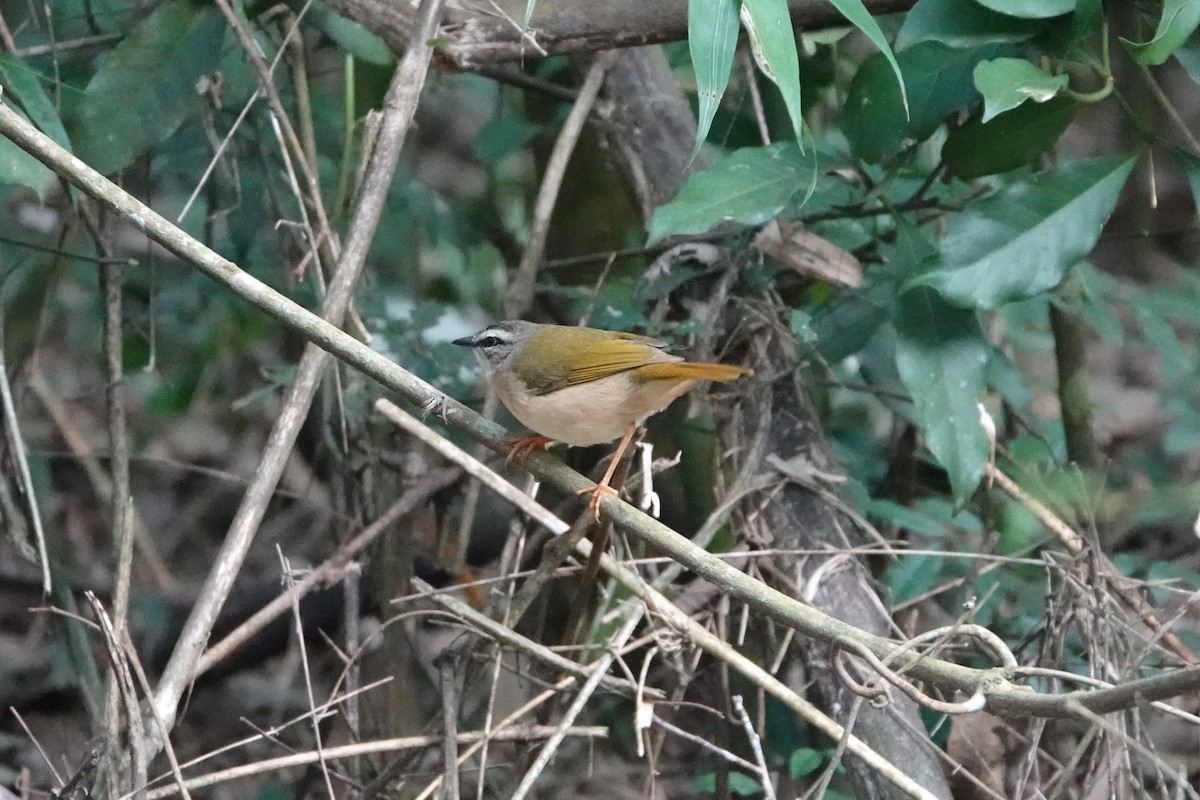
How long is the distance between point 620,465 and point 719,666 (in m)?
0.87

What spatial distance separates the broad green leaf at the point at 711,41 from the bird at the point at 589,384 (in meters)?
0.77

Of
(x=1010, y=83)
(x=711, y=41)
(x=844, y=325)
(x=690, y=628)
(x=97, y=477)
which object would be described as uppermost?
(x=711, y=41)

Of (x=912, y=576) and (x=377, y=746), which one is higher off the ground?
(x=377, y=746)

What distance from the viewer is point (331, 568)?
3.08 m

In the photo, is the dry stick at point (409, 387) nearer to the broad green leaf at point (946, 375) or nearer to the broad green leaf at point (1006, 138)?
the broad green leaf at point (946, 375)

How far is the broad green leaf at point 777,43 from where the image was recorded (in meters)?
1.83

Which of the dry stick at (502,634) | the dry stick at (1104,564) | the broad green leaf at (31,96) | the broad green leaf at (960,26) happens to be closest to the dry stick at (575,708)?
the dry stick at (502,634)

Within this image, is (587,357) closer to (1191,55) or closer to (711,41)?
(711,41)

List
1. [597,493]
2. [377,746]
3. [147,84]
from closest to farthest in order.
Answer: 1. [597,493]
2. [377,746]
3. [147,84]

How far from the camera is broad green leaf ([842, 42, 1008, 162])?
8.87 ft

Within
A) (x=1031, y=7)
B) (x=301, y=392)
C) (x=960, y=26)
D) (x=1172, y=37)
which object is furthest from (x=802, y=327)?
(x=301, y=392)

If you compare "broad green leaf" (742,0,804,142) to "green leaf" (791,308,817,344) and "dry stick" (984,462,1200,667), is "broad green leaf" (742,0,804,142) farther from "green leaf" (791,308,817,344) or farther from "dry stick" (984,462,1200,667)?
"dry stick" (984,462,1200,667)

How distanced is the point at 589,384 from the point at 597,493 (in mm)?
567

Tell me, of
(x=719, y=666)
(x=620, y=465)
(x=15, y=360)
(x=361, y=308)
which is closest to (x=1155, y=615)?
(x=719, y=666)
